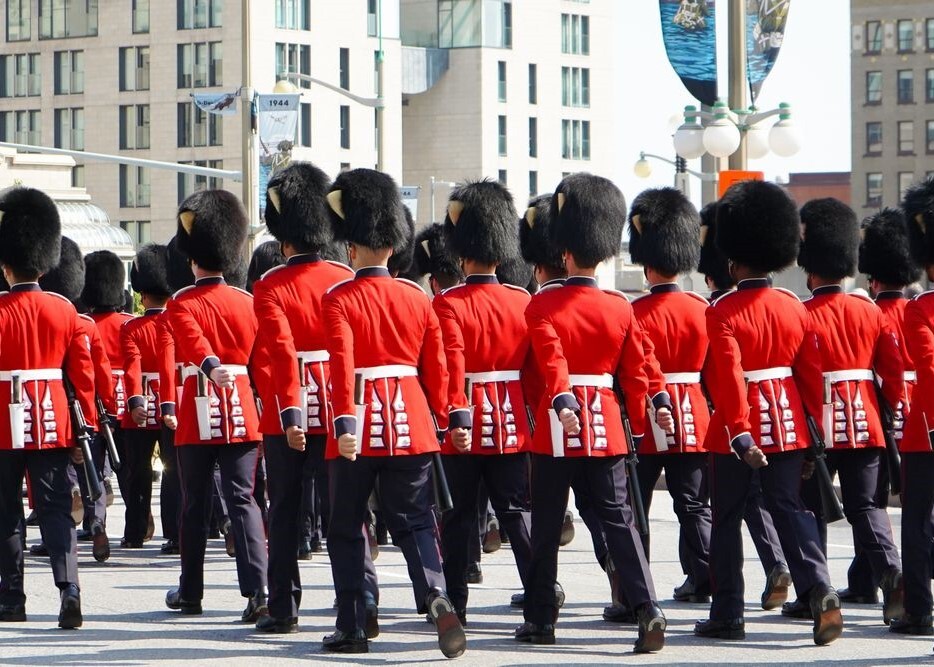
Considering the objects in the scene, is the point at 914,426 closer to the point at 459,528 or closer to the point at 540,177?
the point at 459,528

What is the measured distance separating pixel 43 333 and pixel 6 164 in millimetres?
39061

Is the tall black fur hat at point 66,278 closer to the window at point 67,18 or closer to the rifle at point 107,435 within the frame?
the rifle at point 107,435

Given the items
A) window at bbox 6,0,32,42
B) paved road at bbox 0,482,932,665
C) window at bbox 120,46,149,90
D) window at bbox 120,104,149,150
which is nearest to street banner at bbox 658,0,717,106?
paved road at bbox 0,482,932,665

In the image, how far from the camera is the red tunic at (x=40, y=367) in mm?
9570

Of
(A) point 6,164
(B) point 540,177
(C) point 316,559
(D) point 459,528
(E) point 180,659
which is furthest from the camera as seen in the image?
(B) point 540,177

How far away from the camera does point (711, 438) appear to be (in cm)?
908

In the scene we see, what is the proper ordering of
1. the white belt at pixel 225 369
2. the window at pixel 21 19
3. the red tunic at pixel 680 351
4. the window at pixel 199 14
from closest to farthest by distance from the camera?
1. the white belt at pixel 225 369
2. the red tunic at pixel 680 351
3. the window at pixel 199 14
4. the window at pixel 21 19

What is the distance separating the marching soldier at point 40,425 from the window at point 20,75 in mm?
70629

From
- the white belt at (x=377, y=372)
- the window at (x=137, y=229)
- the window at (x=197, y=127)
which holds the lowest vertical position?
the white belt at (x=377, y=372)

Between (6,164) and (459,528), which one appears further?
(6,164)

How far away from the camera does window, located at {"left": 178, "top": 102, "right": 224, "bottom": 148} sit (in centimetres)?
7431

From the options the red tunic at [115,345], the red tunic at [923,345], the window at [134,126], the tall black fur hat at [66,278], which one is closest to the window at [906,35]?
the window at [134,126]

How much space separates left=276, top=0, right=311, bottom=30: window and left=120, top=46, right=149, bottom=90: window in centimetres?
548

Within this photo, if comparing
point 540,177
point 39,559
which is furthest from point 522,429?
point 540,177
